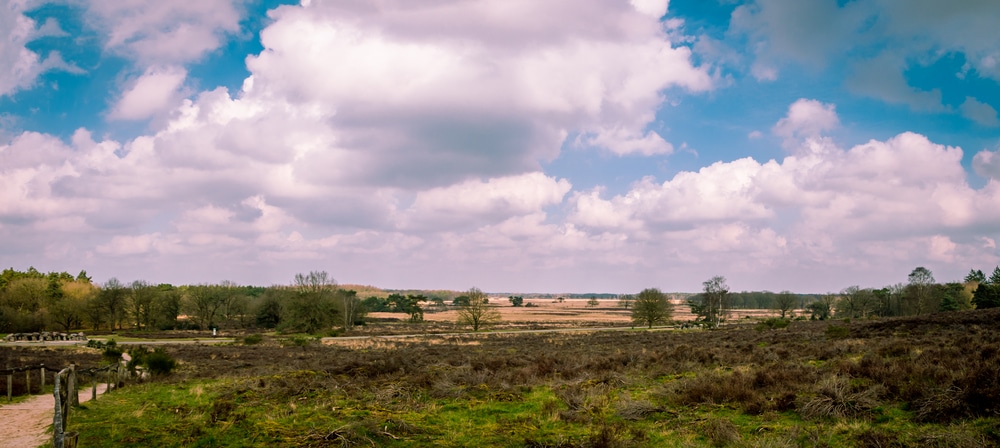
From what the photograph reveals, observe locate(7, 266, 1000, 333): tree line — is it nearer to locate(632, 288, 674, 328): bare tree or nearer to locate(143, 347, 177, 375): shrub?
locate(632, 288, 674, 328): bare tree

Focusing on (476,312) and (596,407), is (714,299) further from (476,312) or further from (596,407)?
(596,407)

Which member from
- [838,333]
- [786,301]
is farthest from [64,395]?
[786,301]

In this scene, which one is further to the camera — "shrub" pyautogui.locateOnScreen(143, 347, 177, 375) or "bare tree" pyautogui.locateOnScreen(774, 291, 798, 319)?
"bare tree" pyautogui.locateOnScreen(774, 291, 798, 319)

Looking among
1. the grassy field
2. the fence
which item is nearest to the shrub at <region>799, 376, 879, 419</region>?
the grassy field

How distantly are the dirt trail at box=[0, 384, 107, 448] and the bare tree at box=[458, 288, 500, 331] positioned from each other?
61609mm

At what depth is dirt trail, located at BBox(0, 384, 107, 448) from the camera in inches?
480

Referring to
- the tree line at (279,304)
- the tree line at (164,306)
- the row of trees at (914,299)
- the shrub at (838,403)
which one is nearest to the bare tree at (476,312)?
the tree line at (279,304)

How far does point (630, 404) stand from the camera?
13.3m

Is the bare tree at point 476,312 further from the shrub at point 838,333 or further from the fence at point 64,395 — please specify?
the fence at point 64,395

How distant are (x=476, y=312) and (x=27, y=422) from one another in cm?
6590

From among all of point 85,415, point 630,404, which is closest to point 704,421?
point 630,404

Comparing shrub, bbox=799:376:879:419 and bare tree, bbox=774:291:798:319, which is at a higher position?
shrub, bbox=799:376:879:419

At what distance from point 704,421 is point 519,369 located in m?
11.1

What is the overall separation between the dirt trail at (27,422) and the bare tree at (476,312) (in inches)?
2426
